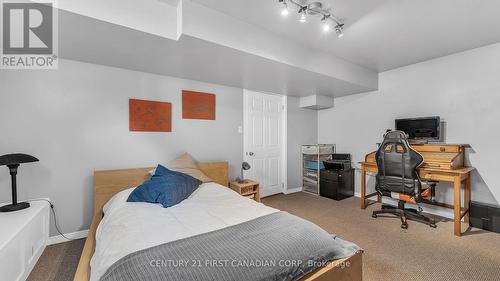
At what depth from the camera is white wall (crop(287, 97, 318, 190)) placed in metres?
4.53

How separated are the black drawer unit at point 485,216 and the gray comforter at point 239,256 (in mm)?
2612

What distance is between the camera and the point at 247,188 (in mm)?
3418

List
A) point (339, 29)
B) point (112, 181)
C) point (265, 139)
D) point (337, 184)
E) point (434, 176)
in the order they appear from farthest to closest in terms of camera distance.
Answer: point (265, 139), point (337, 184), point (434, 176), point (112, 181), point (339, 29)

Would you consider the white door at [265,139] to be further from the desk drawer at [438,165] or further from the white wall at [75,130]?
the desk drawer at [438,165]

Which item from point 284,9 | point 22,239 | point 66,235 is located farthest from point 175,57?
point 66,235

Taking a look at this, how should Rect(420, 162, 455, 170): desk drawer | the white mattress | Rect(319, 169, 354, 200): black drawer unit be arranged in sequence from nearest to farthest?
1. the white mattress
2. Rect(420, 162, 455, 170): desk drawer
3. Rect(319, 169, 354, 200): black drawer unit

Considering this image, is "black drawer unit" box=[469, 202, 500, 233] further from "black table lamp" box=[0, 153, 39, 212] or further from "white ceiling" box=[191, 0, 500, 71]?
"black table lamp" box=[0, 153, 39, 212]

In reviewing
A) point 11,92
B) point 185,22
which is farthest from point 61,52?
point 185,22

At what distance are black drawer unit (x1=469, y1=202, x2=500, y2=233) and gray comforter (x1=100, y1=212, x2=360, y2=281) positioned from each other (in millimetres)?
2612

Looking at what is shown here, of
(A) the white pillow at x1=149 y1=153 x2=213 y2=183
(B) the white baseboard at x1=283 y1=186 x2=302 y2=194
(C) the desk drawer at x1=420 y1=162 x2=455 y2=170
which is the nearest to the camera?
(C) the desk drawer at x1=420 y1=162 x2=455 y2=170

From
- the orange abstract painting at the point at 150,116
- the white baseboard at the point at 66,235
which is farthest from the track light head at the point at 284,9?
the white baseboard at the point at 66,235

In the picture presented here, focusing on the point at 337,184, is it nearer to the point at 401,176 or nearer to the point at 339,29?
the point at 401,176

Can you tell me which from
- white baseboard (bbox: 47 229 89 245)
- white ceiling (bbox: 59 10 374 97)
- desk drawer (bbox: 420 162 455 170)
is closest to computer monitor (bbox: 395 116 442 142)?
desk drawer (bbox: 420 162 455 170)

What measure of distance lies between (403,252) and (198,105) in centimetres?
319
